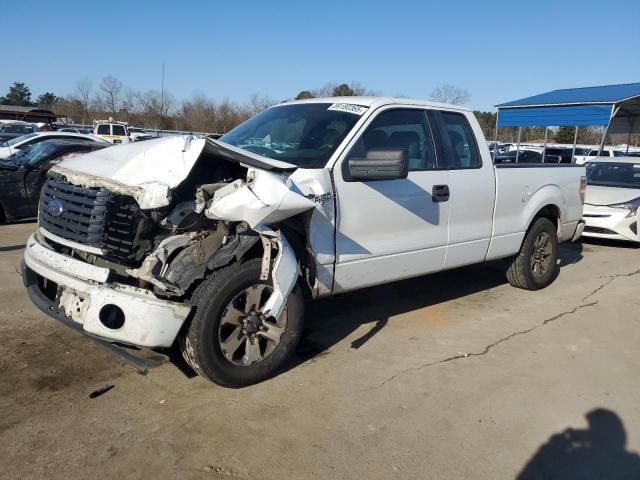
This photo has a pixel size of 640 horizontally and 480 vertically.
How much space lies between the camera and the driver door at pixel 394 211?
3.95m

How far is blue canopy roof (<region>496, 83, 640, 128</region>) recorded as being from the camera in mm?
16547

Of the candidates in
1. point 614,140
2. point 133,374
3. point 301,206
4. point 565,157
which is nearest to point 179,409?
point 133,374

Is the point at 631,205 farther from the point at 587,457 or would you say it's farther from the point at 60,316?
the point at 60,316

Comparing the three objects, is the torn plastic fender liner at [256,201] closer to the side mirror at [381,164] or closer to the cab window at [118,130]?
the side mirror at [381,164]

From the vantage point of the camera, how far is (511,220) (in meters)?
5.55

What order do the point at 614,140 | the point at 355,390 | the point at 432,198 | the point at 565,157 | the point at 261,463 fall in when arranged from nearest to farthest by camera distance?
the point at 261,463
the point at 355,390
the point at 432,198
the point at 565,157
the point at 614,140

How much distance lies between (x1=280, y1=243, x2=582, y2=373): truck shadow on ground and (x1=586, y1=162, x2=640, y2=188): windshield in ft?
14.2

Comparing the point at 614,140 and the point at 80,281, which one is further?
the point at 614,140

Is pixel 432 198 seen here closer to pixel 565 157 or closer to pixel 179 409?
pixel 179 409

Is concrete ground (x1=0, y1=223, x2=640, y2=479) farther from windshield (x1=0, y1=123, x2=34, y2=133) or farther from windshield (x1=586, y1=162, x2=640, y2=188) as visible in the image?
windshield (x1=0, y1=123, x2=34, y2=133)

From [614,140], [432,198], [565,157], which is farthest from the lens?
[614,140]

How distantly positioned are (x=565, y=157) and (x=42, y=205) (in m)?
24.4

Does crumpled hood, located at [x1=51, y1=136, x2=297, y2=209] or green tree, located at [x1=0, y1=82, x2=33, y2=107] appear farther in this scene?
green tree, located at [x1=0, y1=82, x2=33, y2=107]

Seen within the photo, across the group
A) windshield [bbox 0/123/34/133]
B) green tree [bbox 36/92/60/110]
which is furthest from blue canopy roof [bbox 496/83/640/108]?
green tree [bbox 36/92/60/110]
